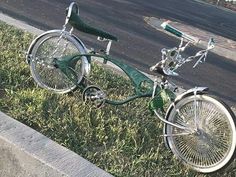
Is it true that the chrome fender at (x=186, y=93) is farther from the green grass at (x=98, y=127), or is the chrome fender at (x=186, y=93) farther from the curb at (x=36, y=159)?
the curb at (x=36, y=159)

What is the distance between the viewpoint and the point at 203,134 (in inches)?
159

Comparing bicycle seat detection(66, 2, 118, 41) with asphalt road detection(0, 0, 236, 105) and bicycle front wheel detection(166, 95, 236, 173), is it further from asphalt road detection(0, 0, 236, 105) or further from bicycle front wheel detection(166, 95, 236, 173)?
asphalt road detection(0, 0, 236, 105)

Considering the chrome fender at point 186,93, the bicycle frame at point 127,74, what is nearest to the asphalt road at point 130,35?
the bicycle frame at point 127,74

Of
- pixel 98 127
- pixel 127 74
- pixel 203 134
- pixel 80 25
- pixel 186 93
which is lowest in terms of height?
pixel 98 127

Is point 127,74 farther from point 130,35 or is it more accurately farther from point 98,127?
point 130,35

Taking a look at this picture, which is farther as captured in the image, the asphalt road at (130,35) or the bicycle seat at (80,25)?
the asphalt road at (130,35)

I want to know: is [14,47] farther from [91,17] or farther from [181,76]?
[91,17]

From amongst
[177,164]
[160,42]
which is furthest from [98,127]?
[160,42]

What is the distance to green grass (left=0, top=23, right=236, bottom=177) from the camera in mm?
3959

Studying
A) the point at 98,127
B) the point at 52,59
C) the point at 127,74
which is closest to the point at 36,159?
the point at 98,127

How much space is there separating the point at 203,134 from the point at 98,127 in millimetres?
947

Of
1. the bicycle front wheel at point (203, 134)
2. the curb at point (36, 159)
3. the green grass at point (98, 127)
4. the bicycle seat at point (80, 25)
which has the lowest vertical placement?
the green grass at point (98, 127)

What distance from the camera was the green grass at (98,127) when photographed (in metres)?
3.96

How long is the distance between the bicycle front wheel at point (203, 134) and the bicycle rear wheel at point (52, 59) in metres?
1.30
